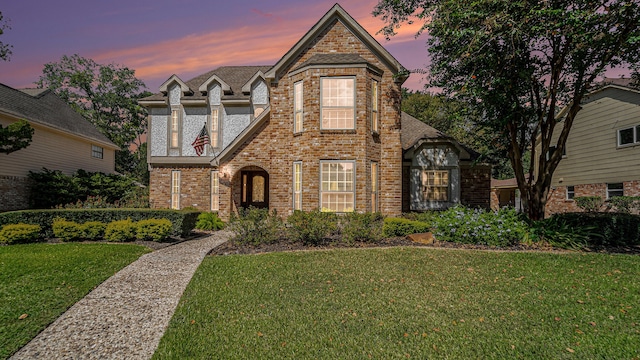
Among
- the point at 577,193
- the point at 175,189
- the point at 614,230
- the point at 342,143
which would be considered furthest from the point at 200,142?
the point at 577,193

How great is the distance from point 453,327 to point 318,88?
984 cm

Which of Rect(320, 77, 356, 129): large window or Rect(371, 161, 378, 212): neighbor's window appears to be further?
Rect(371, 161, 378, 212): neighbor's window

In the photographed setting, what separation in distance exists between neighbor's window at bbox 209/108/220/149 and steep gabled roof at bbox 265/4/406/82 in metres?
6.84

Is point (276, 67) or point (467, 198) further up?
point (276, 67)

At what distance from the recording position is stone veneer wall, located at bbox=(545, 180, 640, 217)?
634 inches

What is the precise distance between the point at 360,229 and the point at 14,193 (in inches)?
754

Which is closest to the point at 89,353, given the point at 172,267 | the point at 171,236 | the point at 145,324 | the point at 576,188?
the point at 145,324

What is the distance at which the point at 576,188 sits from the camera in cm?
1978

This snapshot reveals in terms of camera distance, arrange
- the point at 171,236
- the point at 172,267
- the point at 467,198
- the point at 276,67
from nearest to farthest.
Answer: the point at 172,267
the point at 171,236
the point at 276,67
the point at 467,198

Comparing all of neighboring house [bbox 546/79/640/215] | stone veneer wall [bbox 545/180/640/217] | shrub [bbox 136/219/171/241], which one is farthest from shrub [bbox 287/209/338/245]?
neighboring house [bbox 546/79/640/215]

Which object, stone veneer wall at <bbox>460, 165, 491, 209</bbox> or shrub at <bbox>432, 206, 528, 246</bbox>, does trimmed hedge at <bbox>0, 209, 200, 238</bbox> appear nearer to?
shrub at <bbox>432, 206, 528, 246</bbox>

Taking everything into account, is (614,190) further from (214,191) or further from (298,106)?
(214,191)

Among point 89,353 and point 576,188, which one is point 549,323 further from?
point 576,188

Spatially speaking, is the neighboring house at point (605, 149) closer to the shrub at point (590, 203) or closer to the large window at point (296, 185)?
the shrub at point (590, 203)
